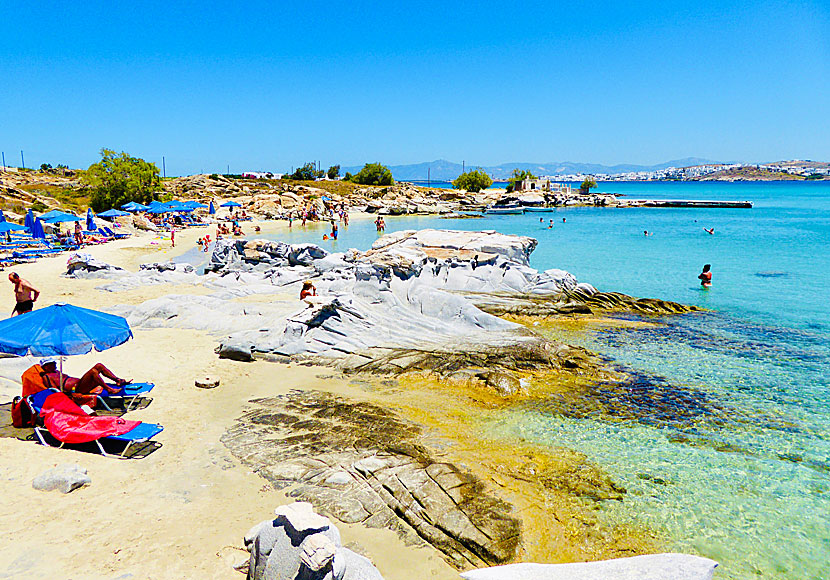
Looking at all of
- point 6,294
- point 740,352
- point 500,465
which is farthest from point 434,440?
point 6,294

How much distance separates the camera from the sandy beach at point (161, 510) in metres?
4.58

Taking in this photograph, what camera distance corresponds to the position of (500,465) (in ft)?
22.2

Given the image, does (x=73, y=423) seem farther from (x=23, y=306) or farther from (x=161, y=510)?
(x=23, y=306)

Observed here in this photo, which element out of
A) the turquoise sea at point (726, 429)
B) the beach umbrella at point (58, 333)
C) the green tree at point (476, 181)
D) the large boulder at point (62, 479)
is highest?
the green tree at point (476, 181)

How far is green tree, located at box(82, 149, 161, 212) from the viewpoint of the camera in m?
49.7

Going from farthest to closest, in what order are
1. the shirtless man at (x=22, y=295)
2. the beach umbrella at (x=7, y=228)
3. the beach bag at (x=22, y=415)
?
the beach umbrella at (x=7, y=228) < the shirtless man at (x=22, y=295) < the beach bag at (x=22, y=415)

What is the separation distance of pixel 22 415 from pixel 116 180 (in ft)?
169

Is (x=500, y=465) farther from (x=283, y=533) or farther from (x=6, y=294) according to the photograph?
(x=6, y=294)

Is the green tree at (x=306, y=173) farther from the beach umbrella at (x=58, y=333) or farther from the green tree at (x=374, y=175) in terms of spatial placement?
the beach umbrella at (x=58, y=333)

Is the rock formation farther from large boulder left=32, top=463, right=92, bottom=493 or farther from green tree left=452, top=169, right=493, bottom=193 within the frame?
green tree left=452, top=169, right=493, bottom=193

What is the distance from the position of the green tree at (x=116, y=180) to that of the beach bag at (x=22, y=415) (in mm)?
50283

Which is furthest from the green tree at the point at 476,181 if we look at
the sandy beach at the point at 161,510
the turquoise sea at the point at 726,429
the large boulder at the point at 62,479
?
the large boulder at the point at 62,479

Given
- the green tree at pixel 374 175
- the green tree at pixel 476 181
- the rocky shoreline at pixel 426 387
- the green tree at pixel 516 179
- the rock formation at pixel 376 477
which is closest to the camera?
the rock formation at pixel 376 477

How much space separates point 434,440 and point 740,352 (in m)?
9.59
